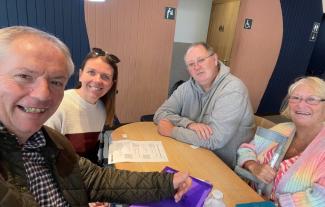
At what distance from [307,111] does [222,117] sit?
1.57 feet

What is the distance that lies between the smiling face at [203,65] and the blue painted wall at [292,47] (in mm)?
2924

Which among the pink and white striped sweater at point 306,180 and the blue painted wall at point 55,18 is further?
the blue painted wall at point 55,18

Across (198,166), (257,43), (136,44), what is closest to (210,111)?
(198,166)

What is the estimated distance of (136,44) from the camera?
11.2ft

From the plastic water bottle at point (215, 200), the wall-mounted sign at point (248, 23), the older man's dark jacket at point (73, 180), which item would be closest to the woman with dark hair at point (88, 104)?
the older man's dark jacket at point (73, 180)

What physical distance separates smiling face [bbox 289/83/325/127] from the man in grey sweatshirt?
361 millimetres

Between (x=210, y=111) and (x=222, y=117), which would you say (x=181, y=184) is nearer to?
(x=222, y=117)

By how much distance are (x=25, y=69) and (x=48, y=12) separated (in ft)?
8.09

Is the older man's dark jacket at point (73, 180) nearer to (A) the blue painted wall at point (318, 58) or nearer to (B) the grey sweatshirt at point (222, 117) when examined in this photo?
(B) the grey sweatshirt at point (222, 117)

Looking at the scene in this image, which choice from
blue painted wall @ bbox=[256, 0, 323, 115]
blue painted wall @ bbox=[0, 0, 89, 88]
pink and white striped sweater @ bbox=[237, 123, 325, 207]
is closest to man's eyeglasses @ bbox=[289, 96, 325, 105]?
pink and white striped sweater @ bbox=[237, 123, 325, 207]

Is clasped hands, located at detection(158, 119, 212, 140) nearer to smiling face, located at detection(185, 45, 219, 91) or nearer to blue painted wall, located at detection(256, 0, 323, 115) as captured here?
smiling face, located at detection(185, 45, 219, 91)

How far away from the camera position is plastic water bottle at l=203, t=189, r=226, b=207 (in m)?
1.06

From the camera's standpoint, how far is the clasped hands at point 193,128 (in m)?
1.67

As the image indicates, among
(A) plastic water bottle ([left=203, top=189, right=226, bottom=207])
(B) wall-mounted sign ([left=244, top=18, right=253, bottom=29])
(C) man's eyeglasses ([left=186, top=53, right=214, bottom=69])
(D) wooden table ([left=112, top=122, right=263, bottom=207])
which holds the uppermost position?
(B) wall-mounted sign ([left=244, top=18, right=253, bottom=29])
